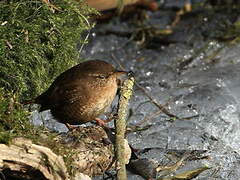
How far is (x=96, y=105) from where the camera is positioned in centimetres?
387

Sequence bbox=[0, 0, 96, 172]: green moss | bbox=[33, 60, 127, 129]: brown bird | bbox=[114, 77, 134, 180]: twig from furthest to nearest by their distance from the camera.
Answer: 1. bbox=[0, 0, 96, 172]: green moss
2. bbox=[33, 60, 127, 129]: brown bird
3. bbox=[114, 77, 134, 180]: twig

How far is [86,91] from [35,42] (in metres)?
0.83

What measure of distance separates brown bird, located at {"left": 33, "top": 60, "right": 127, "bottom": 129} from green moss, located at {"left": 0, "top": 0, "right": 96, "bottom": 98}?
48 cm

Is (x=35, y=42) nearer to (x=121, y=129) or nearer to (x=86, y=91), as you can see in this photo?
(x=86, y=91)

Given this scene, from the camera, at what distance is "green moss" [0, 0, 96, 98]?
433cm

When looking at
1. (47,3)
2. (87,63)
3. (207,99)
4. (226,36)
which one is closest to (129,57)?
(226,36)

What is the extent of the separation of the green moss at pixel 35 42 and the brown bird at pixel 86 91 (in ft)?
1.57

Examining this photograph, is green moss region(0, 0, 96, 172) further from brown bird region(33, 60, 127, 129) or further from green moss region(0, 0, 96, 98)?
brown bird region(33, 60, 127, 129)

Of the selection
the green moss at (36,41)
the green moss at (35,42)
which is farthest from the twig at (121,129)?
the green moss at (35,42)

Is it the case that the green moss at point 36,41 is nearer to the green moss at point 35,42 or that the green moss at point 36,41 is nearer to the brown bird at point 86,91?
the green moss at point 35,42

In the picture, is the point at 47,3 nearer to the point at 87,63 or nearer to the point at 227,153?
the point at 87,63

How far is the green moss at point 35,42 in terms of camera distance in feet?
14.2

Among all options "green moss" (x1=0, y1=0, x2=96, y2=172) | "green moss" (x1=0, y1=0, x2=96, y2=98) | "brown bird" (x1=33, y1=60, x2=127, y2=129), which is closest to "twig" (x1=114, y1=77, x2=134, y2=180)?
"brown bird" (x1=33, y1=60, x2=127, y2=129)

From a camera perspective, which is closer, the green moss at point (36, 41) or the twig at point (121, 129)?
the twig at point (121, 129)
